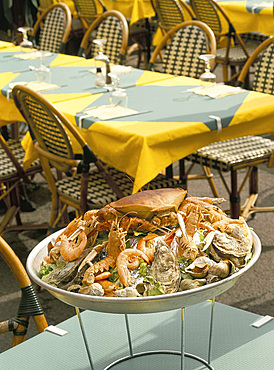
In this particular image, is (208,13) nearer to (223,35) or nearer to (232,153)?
(223,35)

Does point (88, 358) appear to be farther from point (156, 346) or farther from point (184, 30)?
point (184, 30)

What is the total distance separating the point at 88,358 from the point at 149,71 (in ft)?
8.95

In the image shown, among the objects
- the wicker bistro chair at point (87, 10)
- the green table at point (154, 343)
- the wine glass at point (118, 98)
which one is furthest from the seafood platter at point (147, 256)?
the wicker bistro chair at point (87, 10)

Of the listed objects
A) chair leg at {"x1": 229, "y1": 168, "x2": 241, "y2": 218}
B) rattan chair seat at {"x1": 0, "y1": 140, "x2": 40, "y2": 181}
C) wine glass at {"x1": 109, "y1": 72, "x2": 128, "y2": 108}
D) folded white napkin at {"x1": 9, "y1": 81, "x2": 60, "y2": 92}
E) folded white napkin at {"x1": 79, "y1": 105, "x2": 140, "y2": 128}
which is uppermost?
wine glass at {"x1": 109, "y1": 72, "x2": 128, "y2": 108}

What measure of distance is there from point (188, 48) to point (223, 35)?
4.62ft

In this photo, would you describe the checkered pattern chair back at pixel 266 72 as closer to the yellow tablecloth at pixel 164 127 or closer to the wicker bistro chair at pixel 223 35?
the yellow tablecloth at pixel 164 127

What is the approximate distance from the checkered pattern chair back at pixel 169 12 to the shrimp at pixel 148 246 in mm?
4501

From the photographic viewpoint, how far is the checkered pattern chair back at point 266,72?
3.48 m

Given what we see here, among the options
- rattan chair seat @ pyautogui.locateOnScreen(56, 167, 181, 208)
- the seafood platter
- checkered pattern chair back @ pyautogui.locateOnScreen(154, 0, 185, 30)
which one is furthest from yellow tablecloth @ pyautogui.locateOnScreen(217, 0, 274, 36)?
the seafood platter

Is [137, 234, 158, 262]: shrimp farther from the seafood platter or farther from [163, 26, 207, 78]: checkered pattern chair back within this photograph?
[163, 26, 207, 78]: checkered pattern chair back

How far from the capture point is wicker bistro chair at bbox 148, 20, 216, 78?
3797 mm

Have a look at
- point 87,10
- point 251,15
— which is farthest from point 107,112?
point 87,10

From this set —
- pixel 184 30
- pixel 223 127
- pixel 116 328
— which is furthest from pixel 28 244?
pixel 116 328

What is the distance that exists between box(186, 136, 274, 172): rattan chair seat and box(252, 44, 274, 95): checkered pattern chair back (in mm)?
405
